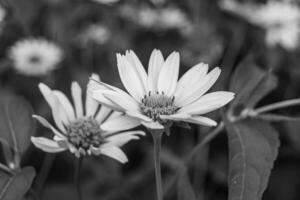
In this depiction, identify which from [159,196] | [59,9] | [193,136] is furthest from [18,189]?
[59,9]

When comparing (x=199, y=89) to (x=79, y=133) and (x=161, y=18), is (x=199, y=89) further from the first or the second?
(x=161, y=18)

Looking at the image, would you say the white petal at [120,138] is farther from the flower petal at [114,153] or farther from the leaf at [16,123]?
the leaf at [16,123]

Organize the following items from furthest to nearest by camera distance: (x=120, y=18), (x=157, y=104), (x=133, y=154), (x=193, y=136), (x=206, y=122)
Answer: (x=120, y=18) → (x=193, y=136) → (x=133, y=154) → (x=157, y=104) → (x=206, y=122)

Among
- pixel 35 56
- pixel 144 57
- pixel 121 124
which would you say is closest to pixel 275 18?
pixel 144 57

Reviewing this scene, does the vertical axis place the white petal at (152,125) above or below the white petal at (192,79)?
below

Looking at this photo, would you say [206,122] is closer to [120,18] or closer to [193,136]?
[193,136]

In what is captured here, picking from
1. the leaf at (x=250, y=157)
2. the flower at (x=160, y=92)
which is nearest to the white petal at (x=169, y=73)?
the flower at (x=160, y=92)

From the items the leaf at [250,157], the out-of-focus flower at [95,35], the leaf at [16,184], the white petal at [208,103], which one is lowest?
the leaf at [250,157]
